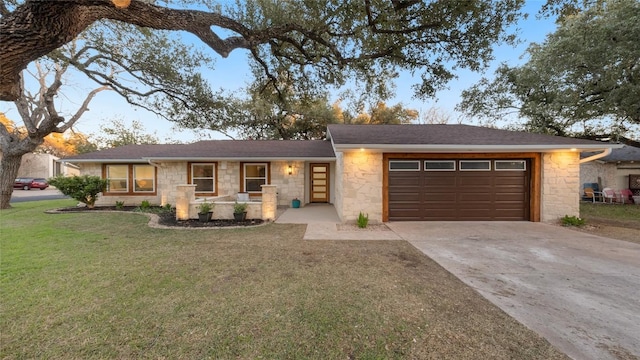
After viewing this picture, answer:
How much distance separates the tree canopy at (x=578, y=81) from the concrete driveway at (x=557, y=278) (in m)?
7.34

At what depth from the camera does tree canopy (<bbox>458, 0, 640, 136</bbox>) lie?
379 inches

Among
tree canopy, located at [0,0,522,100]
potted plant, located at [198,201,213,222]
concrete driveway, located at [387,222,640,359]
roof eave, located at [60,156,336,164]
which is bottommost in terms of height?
concrete driveway, located at [387,222,640,359]

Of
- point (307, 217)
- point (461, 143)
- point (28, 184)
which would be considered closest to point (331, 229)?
point (307, 217)

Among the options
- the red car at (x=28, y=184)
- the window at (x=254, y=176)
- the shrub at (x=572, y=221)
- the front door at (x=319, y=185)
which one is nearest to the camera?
the shrub at (x=572, y=221)

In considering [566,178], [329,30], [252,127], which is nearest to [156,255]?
[329,30]

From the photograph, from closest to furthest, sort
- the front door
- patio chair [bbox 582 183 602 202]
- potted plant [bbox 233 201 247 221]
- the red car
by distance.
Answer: potted plant [bbox 233 201 247 221] → the front door → patio chair [bbox 582 183 602 202] → the red car

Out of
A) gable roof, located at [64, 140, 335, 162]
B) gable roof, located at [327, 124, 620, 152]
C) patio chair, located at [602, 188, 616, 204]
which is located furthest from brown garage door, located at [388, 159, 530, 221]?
patio chair, located at [602, 188, 616, 204]

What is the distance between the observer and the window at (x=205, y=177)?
455 inches

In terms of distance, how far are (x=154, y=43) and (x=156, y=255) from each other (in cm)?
873

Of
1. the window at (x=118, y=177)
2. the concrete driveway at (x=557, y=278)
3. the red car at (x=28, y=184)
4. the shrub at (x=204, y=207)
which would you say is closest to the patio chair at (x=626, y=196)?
the concrete driveway at (x=557, y=278)

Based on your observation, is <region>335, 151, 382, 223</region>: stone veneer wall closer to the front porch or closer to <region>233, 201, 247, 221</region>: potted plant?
the front porch

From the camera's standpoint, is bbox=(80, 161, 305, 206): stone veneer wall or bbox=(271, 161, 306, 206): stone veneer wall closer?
bbox=(80, 161, 305, 206): stone veneer wall

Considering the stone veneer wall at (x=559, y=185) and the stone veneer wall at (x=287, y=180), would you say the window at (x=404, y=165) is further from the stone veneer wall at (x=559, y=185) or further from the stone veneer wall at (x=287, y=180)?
the stone veneer wall at (x=287, y=180)

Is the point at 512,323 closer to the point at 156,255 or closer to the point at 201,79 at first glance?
the point at 156,255
